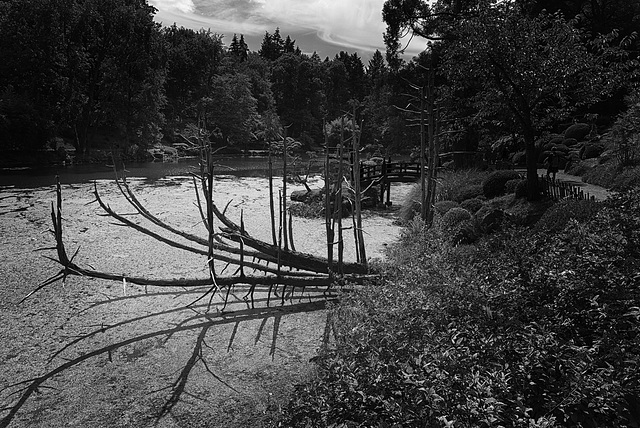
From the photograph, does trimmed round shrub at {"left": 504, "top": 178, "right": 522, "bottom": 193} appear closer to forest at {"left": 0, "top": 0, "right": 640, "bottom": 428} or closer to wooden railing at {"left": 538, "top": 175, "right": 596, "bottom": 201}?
forest at {"left": 0, "top": 0, "right": 640, "bottom": 428}

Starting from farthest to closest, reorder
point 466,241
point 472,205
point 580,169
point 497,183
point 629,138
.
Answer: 1. point 580,169
2. point 629,138
3. point 497,183
4. point 472,205
5. point 466,241

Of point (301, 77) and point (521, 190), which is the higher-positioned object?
point (301, 77)

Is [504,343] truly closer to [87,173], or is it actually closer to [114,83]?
[87,173]

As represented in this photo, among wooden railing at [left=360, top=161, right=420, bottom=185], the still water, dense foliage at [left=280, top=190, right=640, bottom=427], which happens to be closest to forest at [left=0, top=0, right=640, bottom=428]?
dense foliage at [left=280, top=190, right=640, bottom=427]

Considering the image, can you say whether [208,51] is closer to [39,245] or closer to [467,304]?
[39,245]

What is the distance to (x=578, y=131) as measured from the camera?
24484mm

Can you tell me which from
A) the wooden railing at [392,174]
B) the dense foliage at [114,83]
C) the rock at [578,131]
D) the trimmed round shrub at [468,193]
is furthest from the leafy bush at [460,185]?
the dense foliage at [114,83]

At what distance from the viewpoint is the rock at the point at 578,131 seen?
24.3 m

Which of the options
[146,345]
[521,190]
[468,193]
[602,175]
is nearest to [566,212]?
[521,190]

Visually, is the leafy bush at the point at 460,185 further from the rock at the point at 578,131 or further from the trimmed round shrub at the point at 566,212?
the rock at the point at 578,131

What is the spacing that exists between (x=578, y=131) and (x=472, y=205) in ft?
42.6

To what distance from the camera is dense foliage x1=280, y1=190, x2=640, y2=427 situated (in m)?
2.86

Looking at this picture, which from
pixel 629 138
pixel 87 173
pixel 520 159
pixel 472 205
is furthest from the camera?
pixel 87 173

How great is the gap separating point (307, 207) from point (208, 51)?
4587cm
